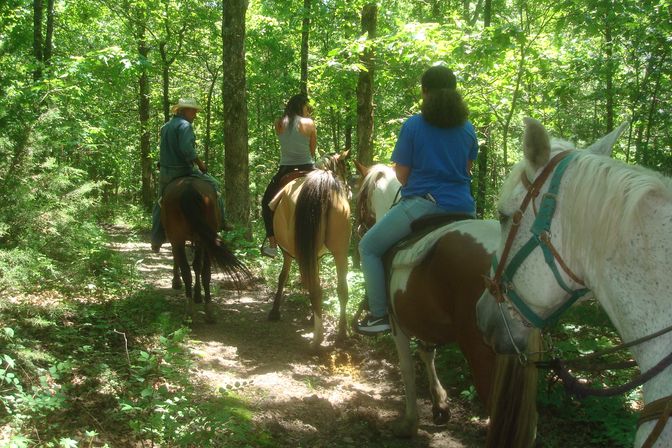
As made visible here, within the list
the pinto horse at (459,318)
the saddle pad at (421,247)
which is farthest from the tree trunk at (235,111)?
the saddle pad at (421,247)

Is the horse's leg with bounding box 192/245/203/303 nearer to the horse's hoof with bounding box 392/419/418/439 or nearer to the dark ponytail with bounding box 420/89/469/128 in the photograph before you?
the horse's hoof with bounding box 392/419/418/439

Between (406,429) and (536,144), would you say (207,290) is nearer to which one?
(406,429)

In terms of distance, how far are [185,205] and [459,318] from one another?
4.76m

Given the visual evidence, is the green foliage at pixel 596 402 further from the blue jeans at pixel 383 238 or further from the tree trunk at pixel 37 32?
the tree trunk at pixel 37 32

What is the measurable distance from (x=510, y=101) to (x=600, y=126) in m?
5.25

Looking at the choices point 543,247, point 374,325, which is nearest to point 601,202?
point 543,247

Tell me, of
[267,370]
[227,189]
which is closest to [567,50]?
[227,189]

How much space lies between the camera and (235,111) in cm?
1027

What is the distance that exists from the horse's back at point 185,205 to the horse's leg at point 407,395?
12.3 feet

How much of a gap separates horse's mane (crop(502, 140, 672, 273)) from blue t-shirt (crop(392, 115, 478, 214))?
1.97 metres

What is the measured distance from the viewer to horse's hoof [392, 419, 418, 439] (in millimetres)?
4309

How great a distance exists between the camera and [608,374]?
4.35m

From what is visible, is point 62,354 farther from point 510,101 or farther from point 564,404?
point 510,101

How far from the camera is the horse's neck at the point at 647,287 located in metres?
1.61
